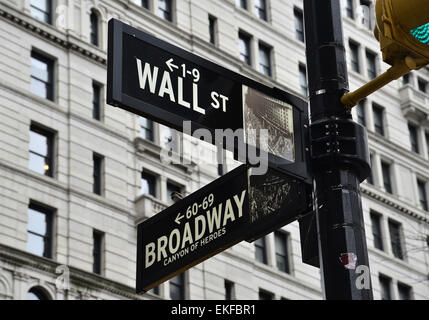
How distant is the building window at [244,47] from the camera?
49.9 meters

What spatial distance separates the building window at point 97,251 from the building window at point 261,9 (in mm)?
16715

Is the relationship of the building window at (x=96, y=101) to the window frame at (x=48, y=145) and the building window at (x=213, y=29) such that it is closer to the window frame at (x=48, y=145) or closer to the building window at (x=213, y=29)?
the window frame at (x=48, y=145)

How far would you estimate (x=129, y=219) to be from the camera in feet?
134

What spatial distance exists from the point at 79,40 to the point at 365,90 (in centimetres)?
3638

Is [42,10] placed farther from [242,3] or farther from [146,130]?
[242,3]

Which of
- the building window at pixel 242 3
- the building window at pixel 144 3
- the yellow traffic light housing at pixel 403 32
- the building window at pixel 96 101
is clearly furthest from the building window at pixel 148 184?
the yellow traffic light housing at pixel 403 32

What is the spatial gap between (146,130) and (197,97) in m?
37.1

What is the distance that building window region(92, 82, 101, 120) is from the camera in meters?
42.3

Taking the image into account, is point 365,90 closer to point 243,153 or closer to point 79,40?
point 243,153

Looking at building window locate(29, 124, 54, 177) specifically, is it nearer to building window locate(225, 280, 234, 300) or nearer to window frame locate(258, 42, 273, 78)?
building window locate(225, 280, 234, 300)

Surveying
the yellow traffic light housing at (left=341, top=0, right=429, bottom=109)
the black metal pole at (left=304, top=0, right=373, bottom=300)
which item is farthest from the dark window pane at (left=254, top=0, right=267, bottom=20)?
the yellow traffic light housing at (left=341, top=0, right=429, bottom=109)

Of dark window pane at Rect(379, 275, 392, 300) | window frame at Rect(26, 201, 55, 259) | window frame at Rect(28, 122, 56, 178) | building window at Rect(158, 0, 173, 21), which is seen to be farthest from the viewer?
dark window pane at Rect(379, 275, 392, 300)

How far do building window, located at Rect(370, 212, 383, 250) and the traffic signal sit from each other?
4531 cm
